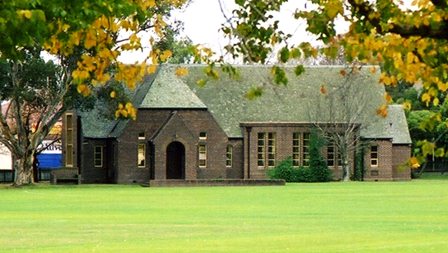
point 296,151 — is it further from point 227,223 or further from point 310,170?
point 227,223

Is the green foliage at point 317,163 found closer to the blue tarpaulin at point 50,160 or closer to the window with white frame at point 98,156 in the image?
the window with white frame at point 98,156

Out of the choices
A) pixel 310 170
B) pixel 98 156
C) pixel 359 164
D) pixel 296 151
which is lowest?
pixel 310 170

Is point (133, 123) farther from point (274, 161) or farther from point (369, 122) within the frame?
point (369, 122)

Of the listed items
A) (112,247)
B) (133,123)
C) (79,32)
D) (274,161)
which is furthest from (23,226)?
(274,161)

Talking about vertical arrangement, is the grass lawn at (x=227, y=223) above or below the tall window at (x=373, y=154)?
below

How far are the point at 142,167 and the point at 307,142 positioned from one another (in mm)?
11780

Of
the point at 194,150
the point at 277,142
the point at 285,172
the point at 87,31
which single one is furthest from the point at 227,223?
the point at 277,142

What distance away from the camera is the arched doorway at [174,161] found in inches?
3354

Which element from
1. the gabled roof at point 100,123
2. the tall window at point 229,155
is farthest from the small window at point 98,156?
the tall window at point 229,155

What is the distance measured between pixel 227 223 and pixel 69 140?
59.2 m

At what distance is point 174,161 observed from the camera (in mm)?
85875

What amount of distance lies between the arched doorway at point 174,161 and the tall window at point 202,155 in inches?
55.4

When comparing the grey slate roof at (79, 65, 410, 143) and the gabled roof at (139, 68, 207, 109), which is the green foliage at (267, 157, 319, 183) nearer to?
the grey slate roof at (79, 65, 410, 143)

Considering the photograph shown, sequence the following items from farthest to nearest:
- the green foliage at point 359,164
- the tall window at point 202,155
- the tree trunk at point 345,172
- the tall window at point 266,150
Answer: the green foliage at point 359,164
the tall window at point 266,150
the tree trunk at point 345,172
the tall window at point 202,155
